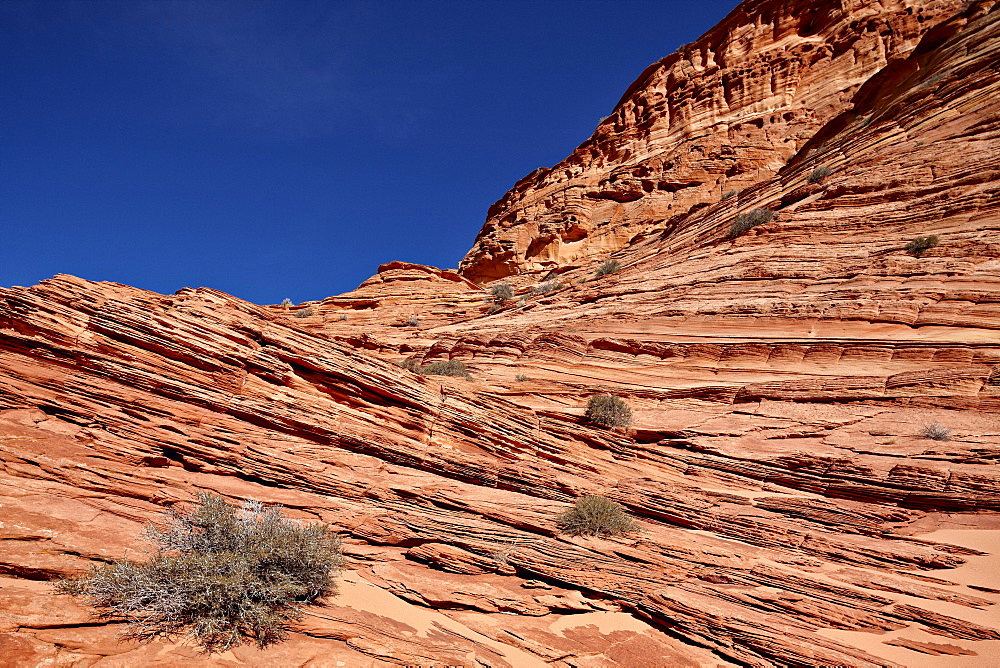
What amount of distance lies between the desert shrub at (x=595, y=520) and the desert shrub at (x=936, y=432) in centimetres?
700

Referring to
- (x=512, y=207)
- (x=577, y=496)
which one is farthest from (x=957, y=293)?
(x=512, y=207)

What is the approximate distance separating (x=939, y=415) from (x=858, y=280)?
613 cm

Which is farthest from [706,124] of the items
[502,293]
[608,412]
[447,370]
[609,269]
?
[608,412]

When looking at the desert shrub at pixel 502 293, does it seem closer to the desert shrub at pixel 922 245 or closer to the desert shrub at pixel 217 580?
the desert shrub at pixel 922 245

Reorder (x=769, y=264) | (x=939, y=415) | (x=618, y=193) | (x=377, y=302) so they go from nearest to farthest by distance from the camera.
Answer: (x=939, y=415)
(x=769, y=264)
(x=377, y=302)
(x=618, y=193)

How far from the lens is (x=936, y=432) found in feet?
34.2

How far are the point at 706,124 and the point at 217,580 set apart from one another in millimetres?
48709

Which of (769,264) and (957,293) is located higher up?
(769,264)

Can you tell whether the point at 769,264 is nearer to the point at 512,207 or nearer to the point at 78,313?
the point at 78,313

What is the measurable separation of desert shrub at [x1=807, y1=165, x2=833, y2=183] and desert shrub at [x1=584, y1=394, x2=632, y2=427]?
1610cm

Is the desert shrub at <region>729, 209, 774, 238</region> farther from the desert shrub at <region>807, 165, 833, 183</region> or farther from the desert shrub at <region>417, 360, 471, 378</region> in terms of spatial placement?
the desert shrub at <region>417, 360, 471, 378</region>

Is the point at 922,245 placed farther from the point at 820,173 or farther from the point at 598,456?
the point at 598,456

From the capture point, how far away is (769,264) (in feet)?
59.8

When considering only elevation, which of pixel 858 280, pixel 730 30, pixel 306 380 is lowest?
pixel 306 380
